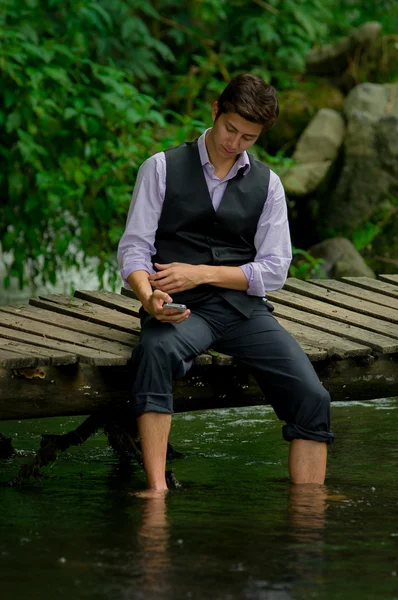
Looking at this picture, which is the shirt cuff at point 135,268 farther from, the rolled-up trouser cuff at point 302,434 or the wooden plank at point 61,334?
the rolled-up trouser cuff at point 302,434

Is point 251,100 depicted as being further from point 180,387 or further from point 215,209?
point 180,387

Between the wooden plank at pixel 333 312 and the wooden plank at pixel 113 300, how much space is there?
0.78 m

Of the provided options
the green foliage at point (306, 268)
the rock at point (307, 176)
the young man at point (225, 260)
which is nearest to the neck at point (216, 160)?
the young man at point (225, 260)

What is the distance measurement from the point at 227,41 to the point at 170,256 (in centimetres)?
919

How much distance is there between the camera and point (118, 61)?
1220 centimetres

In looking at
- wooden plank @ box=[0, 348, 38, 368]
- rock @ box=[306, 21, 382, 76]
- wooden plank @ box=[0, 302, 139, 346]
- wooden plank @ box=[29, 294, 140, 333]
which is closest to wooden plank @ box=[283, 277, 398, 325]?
wooden plank @ box=[29, 294, 140, 333]

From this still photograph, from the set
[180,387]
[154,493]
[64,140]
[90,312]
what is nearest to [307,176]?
[64,140]

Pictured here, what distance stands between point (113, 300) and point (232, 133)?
142cm

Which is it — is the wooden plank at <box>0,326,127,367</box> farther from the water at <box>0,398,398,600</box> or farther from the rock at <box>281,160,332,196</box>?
the rock at <box>281,160,332,196</box>

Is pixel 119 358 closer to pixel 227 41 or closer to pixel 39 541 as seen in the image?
pixel 39 541

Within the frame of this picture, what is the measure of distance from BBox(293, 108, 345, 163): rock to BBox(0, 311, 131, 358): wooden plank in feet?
23.7

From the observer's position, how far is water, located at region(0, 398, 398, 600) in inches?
138

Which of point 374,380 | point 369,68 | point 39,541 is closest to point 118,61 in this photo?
point 369,68

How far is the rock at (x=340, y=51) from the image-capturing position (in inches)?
520
